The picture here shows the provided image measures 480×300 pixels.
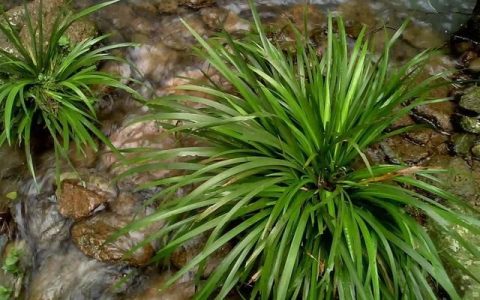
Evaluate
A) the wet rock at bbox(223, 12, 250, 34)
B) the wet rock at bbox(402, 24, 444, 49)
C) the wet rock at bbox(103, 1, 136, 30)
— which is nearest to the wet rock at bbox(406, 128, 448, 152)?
the wet rock at bbox(402, 24, 444, 49)

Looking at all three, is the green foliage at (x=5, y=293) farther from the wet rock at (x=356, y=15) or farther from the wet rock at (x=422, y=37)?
the wet rock at (x=422, y=37)

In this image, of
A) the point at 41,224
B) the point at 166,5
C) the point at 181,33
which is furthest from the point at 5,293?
the point at 166,5

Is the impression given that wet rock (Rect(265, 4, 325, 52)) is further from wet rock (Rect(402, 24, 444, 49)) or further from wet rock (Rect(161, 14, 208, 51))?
wet rock (Rect(402, 24, 444, 49))

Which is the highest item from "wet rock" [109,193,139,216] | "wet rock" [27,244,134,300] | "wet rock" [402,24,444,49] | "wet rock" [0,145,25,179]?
"wet rock" [402,24,444,49]

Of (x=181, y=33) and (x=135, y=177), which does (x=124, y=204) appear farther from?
(x=181, y=33)

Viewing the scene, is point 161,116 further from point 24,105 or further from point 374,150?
point 374,150
